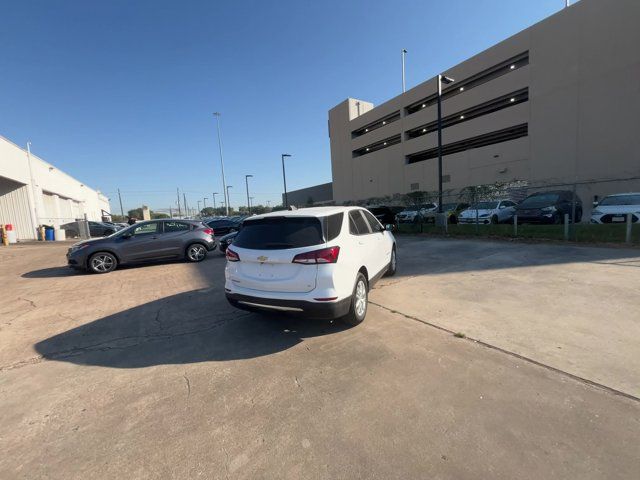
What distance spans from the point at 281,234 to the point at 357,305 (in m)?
1.46

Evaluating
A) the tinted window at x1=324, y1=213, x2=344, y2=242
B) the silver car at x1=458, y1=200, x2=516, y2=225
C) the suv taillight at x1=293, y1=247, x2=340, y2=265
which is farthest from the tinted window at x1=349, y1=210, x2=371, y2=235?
the silver car at x1=458, y1=200, x2=516, y2=225

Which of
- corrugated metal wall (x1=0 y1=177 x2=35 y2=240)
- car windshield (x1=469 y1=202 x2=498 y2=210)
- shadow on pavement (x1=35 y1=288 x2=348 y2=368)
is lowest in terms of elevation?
shadow on pavement (x1=35 y1=288 x2=348 y2=368)

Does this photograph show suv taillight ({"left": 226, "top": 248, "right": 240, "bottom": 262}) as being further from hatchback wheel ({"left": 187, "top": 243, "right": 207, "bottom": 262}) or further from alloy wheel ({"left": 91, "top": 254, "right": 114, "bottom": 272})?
alloy wheel ({"left": 91, "top": 254, "right": 114, "bottom": 272})

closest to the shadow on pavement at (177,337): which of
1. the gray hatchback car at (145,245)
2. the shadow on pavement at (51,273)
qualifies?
the gray hatchback car at (145,245)

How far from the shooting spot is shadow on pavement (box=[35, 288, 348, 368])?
12.4 feet

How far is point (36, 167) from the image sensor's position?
25516 millimetres

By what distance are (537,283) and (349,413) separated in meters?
5.18

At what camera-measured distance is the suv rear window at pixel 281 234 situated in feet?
13.0

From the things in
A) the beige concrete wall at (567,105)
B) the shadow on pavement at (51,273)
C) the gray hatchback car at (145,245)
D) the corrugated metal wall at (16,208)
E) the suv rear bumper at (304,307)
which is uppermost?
the beige concrete wall at (567,105)

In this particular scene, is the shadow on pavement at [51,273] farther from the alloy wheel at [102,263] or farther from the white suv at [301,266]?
the white suv at [301,266]

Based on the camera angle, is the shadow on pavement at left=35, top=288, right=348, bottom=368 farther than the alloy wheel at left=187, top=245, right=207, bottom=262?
No

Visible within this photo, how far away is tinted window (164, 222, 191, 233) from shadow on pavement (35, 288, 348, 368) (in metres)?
5.25

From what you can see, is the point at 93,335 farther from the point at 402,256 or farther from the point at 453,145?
the point at 453,145

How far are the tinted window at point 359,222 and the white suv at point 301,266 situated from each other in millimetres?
231
